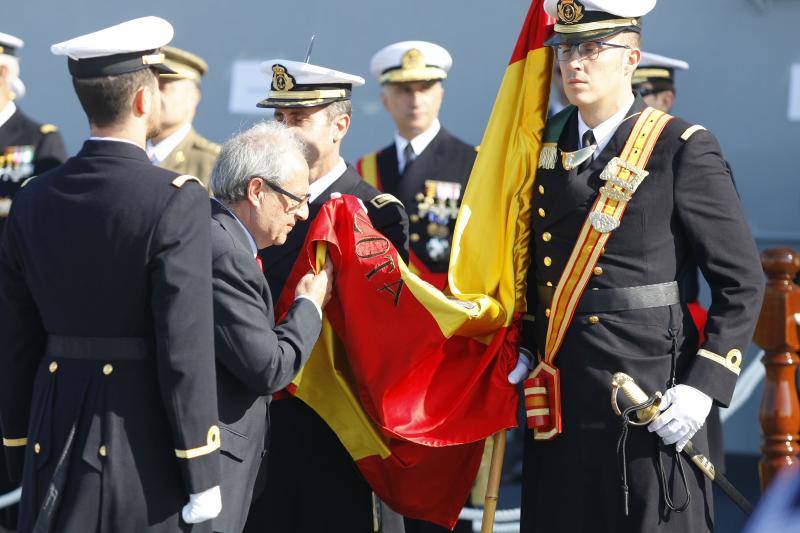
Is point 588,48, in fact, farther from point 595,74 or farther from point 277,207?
point 277,207

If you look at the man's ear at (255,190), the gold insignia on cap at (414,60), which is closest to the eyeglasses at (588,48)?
the man's ear at (255,190)

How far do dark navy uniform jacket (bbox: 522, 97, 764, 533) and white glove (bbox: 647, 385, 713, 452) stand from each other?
0.04 metres

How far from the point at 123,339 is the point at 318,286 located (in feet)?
2.57

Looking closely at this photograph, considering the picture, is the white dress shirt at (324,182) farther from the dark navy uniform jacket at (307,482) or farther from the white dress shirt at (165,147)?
the white dress shirt at (165,147)

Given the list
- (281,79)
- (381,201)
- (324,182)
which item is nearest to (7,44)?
(281,79)

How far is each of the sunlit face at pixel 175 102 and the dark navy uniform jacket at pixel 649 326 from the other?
2619 mm

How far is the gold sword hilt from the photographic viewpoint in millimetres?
3434

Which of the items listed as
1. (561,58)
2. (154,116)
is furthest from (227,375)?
(561,58)

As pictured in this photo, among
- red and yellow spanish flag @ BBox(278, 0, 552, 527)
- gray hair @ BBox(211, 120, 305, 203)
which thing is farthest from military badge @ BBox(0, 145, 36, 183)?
gray hair @ BBox(211, 120, 305, 203)

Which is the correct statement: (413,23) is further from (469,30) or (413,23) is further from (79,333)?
(79,333)

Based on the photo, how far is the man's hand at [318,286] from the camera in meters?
3.70

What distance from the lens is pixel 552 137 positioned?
12.5 ft

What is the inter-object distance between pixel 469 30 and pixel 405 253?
3160 millimetres

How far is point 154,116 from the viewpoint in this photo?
325cm
